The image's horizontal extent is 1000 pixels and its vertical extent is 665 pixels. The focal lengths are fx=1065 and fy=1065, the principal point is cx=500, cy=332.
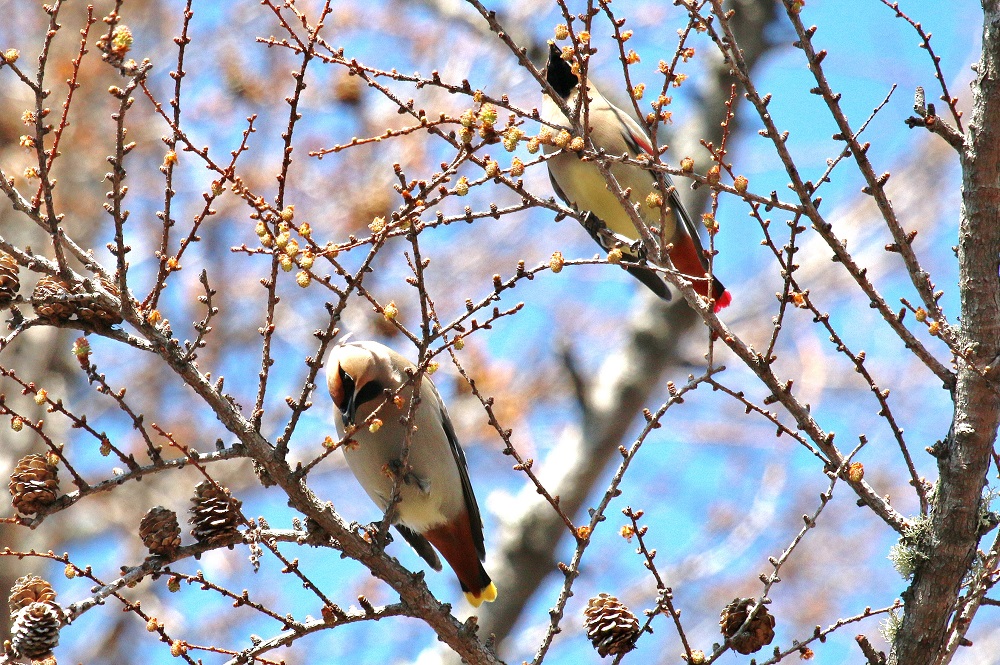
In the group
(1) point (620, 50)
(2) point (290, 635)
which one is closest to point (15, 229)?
(2) point (290, 635)

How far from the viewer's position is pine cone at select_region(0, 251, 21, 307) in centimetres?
236

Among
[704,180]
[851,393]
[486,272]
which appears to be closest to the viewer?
[704,180]

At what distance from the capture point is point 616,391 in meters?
6.70

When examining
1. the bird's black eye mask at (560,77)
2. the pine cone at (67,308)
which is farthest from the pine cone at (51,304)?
the bird's black eye mask at (560,77)

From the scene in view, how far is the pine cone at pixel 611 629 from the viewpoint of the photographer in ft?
8.31

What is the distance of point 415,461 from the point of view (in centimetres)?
374

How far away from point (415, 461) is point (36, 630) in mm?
1660

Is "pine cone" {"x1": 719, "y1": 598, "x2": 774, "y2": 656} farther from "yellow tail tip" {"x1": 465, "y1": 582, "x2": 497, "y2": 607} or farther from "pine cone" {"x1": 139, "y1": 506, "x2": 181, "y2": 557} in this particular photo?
"yellow tail tip" {"x1": 465, "y1": 582, "x2": 497, "y2": 607}

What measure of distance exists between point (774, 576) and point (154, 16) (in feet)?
22.1

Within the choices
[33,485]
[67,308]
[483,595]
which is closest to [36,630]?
[33,485]

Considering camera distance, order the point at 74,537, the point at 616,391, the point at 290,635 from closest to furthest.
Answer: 1. the point at 290,635
2. the point at 616,391
3. the point at 74,537

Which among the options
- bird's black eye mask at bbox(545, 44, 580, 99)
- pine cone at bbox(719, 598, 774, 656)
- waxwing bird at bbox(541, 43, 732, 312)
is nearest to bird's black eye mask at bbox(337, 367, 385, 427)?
waxwing bird at bbox(541, 43, 732, 312)

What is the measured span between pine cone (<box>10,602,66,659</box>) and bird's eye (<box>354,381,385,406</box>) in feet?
4.59

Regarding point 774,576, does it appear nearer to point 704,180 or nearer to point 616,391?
point 704,180
